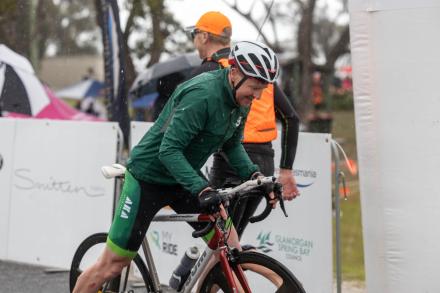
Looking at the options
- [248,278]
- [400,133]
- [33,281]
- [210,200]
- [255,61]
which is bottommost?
[33,281]

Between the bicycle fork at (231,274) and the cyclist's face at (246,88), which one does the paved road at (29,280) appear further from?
the cyclist's face at (246,88)

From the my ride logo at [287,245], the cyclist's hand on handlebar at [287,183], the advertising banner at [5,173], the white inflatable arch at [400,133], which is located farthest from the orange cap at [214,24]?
the advertising banner at [5,173]

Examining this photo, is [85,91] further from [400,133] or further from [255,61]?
[255,61]

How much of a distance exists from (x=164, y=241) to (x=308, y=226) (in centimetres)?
159

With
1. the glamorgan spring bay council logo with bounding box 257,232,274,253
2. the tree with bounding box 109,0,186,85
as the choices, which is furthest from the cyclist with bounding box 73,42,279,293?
the tree with bounding box 109,0,186,85

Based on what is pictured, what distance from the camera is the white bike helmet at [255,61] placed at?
4.44 metres

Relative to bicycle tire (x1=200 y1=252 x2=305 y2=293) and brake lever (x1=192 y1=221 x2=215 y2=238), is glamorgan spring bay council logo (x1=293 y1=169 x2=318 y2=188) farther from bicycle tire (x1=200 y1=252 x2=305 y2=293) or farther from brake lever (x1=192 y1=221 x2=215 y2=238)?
brake lever (x1=192 y1=221 x2=215 y2=238)

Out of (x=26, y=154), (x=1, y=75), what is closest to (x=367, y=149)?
(x=26, y=154)

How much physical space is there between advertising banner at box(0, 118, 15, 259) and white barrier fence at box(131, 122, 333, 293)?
303 centimetres

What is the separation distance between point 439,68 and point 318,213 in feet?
5.51

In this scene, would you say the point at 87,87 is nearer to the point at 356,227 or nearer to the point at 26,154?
the point at 356,227

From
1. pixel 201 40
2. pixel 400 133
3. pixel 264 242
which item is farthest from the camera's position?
pixel 264 242

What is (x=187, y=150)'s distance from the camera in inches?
186

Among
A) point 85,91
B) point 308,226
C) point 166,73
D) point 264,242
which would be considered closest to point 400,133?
point 308,226
